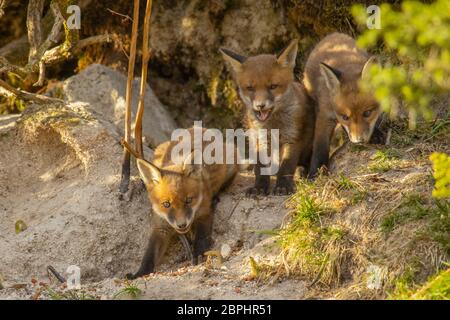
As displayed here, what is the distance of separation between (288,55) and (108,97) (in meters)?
2.13

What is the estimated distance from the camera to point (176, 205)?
588 cm

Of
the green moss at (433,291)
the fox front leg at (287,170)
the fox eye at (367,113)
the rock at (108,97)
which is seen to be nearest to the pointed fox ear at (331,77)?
the fox eye at (367,113)

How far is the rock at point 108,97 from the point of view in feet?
24.6

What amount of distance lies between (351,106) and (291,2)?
198 centimetres

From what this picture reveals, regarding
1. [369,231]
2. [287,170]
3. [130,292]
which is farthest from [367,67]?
[130,292]

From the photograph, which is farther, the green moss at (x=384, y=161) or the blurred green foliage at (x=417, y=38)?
the green moss at (x=384, y=161)

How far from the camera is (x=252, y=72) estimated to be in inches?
251

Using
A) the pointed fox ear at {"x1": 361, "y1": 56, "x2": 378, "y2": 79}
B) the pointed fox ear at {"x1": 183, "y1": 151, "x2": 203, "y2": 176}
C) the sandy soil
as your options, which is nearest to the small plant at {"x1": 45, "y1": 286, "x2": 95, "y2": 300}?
the sandy soil

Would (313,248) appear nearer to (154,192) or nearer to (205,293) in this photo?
(205,293)

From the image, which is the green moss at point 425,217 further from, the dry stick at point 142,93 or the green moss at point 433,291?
the dry stick at point 142,93

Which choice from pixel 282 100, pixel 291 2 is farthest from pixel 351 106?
pixel 291 2

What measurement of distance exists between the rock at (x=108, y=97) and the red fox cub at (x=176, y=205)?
1.36 m

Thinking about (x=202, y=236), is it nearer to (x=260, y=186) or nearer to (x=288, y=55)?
(x=260, y=186)

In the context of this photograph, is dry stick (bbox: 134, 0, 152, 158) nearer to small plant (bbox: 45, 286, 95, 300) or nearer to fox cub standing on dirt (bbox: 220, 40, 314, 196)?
fox cub standing on dirt (bbox: 220, 40, 314, 196)
